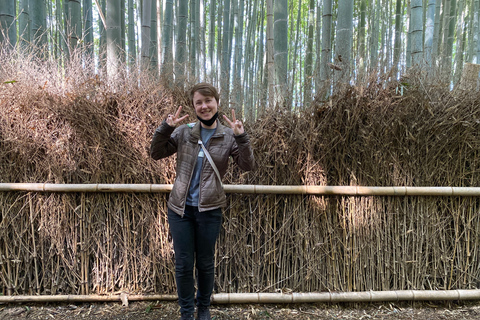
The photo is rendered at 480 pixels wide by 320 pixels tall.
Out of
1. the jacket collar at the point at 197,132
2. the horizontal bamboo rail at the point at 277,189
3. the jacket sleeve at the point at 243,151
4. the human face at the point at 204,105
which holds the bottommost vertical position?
the horizontal bamboo rail at the point at 277,189

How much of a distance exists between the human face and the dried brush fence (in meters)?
0.78

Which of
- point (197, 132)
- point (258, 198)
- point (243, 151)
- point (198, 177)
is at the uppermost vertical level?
point (197, 132)

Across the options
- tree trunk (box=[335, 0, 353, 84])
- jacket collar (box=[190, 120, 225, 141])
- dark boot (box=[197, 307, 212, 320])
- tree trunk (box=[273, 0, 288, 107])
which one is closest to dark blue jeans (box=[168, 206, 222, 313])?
dark boot (box=[197, 307, 212, 320])

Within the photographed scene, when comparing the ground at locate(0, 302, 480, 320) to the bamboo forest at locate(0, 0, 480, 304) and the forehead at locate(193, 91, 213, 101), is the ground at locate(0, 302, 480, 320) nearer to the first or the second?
the bamboo forest at locate(0, 0, 480, 304)

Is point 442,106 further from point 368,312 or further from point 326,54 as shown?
point 368,312

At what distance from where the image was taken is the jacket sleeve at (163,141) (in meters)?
1.81

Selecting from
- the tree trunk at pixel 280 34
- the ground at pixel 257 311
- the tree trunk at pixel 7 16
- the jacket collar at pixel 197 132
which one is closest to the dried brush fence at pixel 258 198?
the ground at pixel 257 311

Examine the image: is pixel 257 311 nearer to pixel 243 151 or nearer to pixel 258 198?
pixel 258 198

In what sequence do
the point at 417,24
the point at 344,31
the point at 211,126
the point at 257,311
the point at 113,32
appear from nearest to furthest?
the point at 211,126, the point at 257,311, the point at 344,31, the point at 113,32, the point at 417,24

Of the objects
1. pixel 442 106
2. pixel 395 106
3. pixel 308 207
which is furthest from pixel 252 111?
pixel 442 106

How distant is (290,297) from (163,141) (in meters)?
1.84

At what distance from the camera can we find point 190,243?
1854 millimetres

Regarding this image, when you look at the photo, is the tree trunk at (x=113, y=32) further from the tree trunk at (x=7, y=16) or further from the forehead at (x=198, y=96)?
the forehead at (x=198, y=96)

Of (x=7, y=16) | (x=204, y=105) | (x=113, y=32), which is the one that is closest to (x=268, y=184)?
(x=204, y=105)
